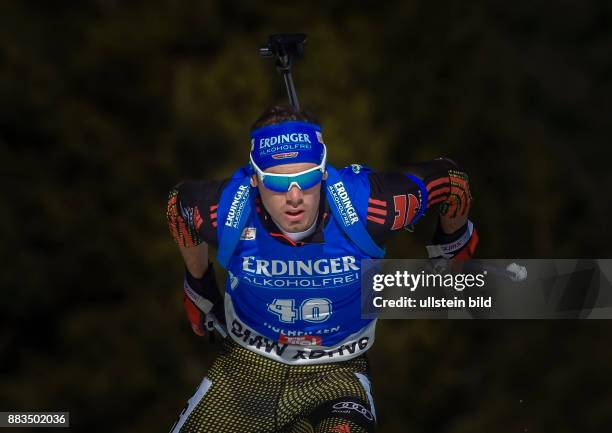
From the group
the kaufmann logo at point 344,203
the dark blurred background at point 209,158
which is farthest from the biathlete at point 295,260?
the dark blurred background at point 209,158

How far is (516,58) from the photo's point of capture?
26.7 meters

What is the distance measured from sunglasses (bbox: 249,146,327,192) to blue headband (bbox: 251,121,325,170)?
0.20 feet

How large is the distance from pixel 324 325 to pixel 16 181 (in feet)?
60.3

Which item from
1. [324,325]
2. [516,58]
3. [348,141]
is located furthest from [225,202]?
[516,58]

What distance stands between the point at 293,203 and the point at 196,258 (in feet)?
3.78

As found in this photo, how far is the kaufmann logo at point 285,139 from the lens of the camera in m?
6.92

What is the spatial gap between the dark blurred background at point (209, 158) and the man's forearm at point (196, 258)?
13.3 metres

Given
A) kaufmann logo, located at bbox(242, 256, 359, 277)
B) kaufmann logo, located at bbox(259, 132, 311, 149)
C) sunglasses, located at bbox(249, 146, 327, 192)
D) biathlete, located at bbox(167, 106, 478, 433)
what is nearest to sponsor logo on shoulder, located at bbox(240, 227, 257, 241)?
biathlete, located at bbox(167, 106, 478, 433)

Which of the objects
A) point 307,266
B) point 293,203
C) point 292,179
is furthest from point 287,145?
point 307,266

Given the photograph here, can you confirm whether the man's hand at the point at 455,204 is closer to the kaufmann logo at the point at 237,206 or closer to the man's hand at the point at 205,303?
the kaufmann logo at the point at 237,206

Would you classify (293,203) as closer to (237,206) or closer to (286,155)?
(286,155)

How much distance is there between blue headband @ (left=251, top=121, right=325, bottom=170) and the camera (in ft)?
22.5

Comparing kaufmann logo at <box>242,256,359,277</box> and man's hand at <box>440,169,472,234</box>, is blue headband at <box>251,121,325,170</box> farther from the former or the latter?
man's hand at <box>440,169,472,234</box>

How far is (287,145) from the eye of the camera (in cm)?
689
